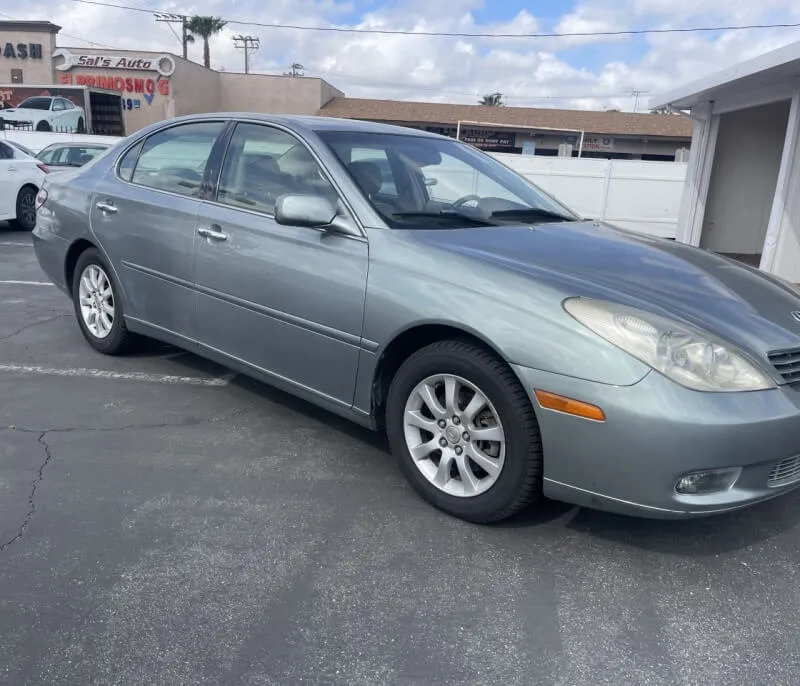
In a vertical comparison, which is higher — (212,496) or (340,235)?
(340,235)

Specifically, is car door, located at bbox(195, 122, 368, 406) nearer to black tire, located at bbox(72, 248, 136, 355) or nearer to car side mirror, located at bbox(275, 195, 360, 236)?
Answer: car side mirror, located at bbox(275, 195, 360, 236)

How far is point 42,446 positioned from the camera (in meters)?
3.59

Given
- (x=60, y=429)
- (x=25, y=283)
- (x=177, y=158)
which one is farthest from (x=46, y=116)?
(x=60, y=429)

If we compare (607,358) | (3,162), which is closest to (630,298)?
(607,358)

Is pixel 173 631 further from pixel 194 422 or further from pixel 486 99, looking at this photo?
pixel 486 99

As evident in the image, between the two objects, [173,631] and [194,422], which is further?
[194,422]

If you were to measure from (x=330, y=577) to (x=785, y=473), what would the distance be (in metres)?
1.74

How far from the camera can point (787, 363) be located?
8.73 ft

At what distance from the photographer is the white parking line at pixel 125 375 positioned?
4.61 m

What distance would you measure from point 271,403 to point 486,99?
3061 inches

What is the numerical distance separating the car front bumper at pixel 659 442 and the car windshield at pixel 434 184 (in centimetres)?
115

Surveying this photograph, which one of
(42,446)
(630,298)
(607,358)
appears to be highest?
(630,298)

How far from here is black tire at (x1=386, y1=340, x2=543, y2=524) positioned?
8.80ft

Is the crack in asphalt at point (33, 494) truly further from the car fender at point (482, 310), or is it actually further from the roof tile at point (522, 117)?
the roof tile at point (522, 117)
